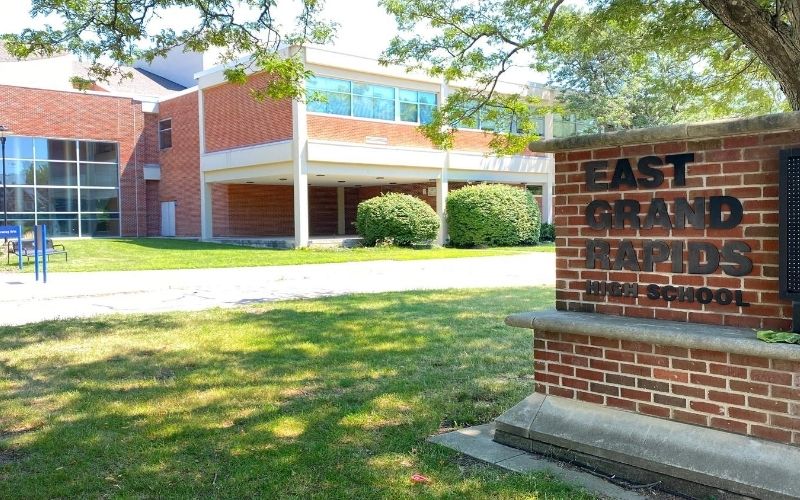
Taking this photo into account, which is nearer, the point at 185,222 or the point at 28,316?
the point at 28,316

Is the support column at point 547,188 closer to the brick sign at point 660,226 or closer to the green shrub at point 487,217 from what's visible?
the green shrub at point 487,217

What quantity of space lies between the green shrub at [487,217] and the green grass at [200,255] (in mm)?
1364

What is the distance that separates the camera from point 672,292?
412 centimetres

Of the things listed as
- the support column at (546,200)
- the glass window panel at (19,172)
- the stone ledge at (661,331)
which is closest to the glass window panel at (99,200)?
the glass window panel at (19,172)

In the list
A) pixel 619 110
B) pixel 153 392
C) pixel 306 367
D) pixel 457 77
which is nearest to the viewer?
pixel 153 392

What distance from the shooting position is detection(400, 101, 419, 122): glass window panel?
28080 mm

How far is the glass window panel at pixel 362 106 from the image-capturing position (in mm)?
26422

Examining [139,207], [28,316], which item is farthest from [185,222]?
[28,316]

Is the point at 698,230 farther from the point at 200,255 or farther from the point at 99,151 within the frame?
the point at 99,151

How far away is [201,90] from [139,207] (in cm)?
822

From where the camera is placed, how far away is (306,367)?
6691 mm

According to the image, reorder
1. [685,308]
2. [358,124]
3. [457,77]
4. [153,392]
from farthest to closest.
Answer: [358,124]
[457,77]
[153,392]
[685,308]

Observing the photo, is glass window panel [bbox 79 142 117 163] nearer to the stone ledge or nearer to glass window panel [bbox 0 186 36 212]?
glass window panel [bbox 0 186 36 212]

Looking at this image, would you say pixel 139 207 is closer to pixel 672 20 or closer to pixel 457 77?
pixel 457 77
